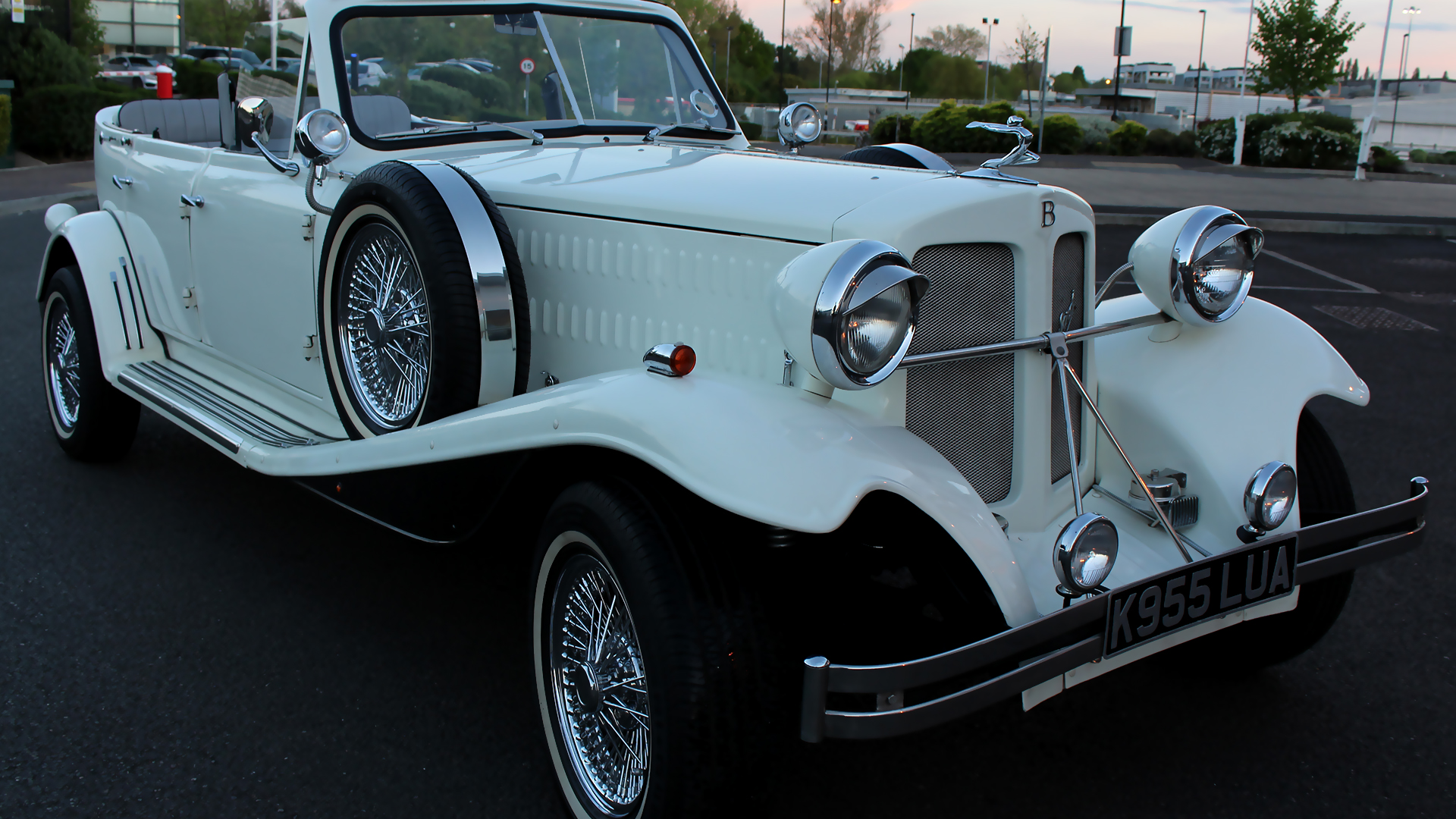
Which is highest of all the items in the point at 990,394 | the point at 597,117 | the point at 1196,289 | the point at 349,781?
Result: the point at 597,117

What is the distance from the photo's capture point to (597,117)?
12.4 feet

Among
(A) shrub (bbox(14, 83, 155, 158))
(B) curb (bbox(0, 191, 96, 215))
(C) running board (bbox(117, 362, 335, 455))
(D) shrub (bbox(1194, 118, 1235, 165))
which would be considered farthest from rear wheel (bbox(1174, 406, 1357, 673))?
(D) shrub (bbox(1194, 118, 1235, 165))

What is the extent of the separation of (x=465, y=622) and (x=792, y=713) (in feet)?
5.08

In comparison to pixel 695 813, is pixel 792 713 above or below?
above

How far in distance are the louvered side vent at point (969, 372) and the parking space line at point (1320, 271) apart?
857 centimetres

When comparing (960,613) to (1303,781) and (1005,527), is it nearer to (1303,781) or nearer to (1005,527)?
(1005,527)

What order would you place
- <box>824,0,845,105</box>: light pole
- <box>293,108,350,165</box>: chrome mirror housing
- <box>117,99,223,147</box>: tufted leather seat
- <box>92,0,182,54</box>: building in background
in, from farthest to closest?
<box>824,0,845,105</box>: light pole → <box>92,0,182,54</box>: building in background → <box>117,99,223,147</box>: tufted leather seat → <box>293,108,350,165</box>: chrome mirror housing

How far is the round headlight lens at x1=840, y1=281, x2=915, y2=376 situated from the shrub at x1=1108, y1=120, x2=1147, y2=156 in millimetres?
27665

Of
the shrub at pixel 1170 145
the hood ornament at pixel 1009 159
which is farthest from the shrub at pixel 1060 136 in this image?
the hood ornament at pixel 1009 159

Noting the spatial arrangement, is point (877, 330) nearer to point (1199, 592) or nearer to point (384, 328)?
point (1199, 592)

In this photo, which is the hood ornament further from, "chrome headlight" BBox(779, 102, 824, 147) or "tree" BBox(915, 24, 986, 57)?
"tree" BBox(915, 24, 986, 57)

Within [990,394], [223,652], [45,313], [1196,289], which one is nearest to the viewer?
[990,394]

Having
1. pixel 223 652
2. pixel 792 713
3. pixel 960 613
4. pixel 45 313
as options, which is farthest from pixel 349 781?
pixel 45 313

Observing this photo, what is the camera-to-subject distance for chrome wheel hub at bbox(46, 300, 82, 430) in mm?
4715
